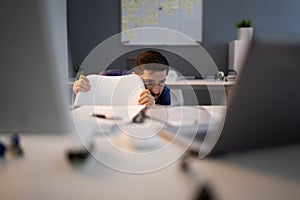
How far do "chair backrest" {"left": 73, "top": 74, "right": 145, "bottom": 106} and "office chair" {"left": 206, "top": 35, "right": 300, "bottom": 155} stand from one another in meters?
0.68

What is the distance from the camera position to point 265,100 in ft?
1.72

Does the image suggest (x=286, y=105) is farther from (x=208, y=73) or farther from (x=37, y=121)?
(x=208, y=73)

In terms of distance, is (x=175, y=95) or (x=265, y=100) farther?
(x=175, y=95)

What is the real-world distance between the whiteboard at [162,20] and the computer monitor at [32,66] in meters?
2.90

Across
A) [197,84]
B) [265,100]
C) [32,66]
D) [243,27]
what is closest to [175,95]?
[197,84]

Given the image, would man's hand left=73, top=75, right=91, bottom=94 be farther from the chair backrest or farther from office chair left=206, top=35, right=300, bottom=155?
office chair left=206, top=35, right=300, bottom=155

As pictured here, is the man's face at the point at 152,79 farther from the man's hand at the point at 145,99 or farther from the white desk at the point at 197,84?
the white desk at the point at 197,84

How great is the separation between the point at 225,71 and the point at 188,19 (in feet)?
2.42

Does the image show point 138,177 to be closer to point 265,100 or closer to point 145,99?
point 265,100

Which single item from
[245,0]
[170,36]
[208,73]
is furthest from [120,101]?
[245,0]

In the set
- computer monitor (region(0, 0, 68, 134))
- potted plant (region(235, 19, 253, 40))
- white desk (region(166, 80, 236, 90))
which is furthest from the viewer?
potted plant (region(235, 19, 253, 40))

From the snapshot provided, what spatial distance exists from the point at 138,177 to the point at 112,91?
1.06 m

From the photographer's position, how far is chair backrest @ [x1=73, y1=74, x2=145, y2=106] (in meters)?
1.25

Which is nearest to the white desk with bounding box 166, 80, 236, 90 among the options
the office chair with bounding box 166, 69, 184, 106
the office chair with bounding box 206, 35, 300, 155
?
the office chair with bounding box 166, 69, 184, 106
